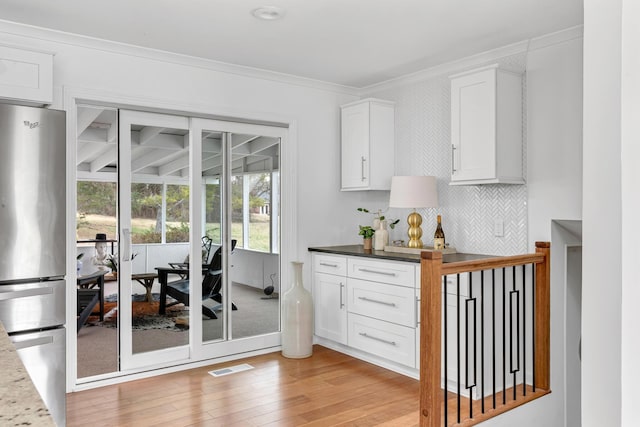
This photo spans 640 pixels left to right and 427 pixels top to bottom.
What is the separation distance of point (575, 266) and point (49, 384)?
335 centimetres

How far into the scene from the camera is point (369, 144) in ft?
14.3

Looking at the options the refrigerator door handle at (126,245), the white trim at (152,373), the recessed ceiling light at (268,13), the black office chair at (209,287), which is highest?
the recessed ceiling light at (268,13)

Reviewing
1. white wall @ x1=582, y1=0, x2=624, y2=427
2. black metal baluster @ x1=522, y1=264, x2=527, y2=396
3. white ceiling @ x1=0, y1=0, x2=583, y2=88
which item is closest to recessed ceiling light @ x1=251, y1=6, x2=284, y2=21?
white ceiling @ x1=0, y1=0, x2=583, y2=88

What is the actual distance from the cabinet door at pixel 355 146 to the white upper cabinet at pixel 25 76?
8.02 feet

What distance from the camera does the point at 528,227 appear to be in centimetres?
348

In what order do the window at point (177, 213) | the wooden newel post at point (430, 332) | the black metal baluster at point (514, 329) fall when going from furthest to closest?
the window at point (177, 213) < the black metal baluster at point (514, 329) < the wooden newel post at point (430, 332)

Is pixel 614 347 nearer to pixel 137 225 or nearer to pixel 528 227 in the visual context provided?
pixel 528 227

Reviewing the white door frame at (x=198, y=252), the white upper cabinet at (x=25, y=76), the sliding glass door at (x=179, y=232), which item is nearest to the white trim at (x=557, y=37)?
the white door frame at (x=198, y=252)

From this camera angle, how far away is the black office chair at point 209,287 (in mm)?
3928

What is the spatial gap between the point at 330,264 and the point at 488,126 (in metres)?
1.75

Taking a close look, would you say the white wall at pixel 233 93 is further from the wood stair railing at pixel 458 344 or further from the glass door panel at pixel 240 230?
the wood stair railing at pixel 458 344

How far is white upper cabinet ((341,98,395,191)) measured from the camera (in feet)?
14.3

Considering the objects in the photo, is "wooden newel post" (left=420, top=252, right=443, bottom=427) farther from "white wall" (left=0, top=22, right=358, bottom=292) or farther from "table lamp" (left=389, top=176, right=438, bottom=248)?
"white wall" (left=0, top=22, right=358, bottom=292)

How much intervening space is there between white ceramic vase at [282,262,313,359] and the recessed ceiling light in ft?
6.51
